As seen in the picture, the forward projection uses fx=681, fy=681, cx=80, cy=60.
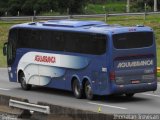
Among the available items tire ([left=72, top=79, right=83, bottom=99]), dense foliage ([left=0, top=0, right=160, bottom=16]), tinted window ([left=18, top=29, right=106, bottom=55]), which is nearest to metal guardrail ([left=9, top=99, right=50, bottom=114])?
tinted window ([left=18, top=29, right=106, bottom=55])

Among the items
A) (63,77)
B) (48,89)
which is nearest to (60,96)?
(63,77)

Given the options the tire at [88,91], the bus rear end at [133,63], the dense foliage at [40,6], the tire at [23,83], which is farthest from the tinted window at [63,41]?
the dense foliage at [40,6]

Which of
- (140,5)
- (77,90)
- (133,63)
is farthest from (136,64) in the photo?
(140,5)

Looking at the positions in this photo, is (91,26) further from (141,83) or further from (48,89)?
(48,89)

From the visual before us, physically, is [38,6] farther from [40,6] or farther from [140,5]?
[140,5]

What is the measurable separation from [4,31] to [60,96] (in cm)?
3339

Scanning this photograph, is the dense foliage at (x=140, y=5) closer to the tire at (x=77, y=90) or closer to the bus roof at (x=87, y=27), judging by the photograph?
the bus roof at (x=87, y=27)

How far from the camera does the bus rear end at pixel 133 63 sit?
24500 mm

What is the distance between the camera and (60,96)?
1079 inches

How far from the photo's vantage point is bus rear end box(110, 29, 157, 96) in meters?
24.5

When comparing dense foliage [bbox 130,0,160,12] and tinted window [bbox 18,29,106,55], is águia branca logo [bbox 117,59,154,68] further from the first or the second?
dense foliage [bbox 130,0,160,12]

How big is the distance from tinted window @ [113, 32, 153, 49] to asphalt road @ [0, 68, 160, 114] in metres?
2.08

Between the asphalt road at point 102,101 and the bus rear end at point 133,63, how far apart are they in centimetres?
59

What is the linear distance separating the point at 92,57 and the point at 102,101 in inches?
67.1
